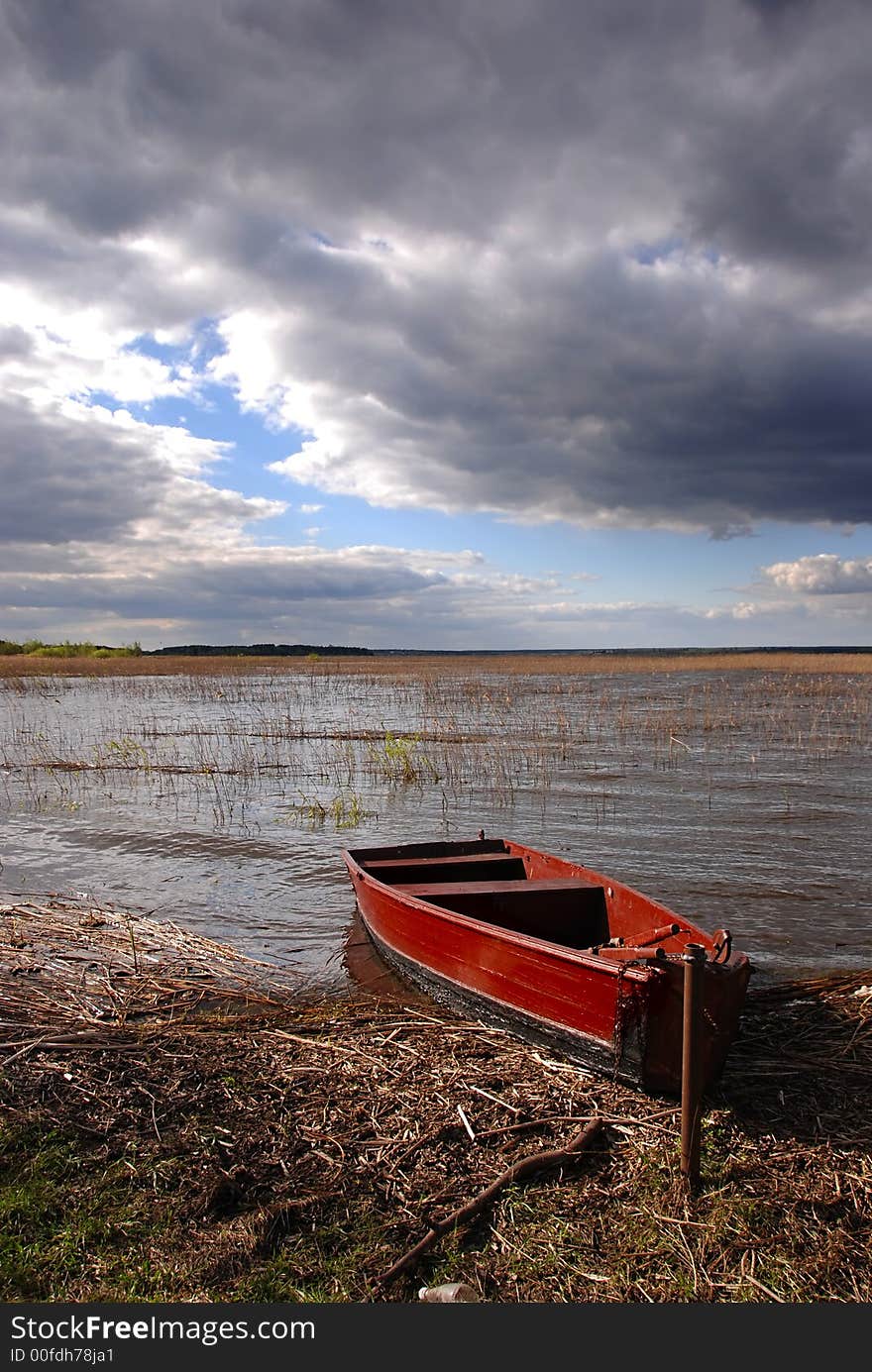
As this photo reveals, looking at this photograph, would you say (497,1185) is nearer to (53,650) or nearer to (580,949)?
(580,949)

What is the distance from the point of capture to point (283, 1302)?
339cm

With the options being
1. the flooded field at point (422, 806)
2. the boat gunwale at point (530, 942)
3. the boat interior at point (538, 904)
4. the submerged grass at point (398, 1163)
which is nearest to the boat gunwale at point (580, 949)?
the boat gunwale at point (530, 942)

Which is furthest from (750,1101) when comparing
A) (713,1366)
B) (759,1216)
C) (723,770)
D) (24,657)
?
(24,657)

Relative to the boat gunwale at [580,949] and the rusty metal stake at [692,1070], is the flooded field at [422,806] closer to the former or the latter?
the boat gunwale at [580,949]

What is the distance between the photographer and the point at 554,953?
17.3ft

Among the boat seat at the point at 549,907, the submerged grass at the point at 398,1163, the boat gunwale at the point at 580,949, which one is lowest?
the submerged grass at the point at 398,1163

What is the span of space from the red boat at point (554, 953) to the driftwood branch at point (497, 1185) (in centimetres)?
57

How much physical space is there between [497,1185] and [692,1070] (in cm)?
105

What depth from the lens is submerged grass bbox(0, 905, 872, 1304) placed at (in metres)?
3.54

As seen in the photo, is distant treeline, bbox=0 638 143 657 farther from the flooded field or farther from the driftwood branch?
the driftwood branch

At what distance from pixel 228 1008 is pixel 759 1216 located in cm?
404

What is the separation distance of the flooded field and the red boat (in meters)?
1.03

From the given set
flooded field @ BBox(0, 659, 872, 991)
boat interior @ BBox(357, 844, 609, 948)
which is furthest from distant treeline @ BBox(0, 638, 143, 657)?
boat interior @ BBox(357, 844, 609, 948)

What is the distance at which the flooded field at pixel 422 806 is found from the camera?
9531 millimetres
